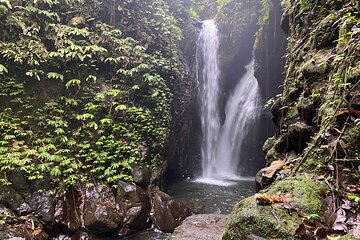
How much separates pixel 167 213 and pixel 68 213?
2.47 meters

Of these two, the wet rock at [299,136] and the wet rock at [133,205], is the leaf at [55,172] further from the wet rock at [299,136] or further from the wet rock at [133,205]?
the wet rock at [299,136]

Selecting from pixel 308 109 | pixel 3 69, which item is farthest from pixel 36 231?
pixel 308 109

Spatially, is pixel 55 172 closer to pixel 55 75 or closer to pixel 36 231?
pixel 36 231

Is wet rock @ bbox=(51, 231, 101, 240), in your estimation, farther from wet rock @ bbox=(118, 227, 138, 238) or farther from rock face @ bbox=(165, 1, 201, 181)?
rock face @ bbox=(165, 1, 201, 181)

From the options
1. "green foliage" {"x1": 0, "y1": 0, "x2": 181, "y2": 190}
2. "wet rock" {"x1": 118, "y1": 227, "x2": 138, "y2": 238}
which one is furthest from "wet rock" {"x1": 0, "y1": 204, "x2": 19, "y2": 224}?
"wet rock" {"x1": 118, "y1": 227, "x2": 138, "y2": 238}

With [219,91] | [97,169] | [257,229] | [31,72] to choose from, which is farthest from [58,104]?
[219,91]

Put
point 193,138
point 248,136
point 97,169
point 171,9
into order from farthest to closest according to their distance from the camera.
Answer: point 248,136 < point 193,138 < point 171,9 < point 97,169

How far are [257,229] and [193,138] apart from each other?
1184 cm

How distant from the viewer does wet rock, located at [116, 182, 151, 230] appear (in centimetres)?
662

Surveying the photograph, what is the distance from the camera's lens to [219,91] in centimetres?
1503

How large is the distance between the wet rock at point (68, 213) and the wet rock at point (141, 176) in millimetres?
1539

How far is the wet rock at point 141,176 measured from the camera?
7.46 meters

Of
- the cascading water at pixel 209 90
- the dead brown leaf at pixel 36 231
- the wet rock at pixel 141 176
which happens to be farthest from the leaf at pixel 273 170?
the cascading water at pixel 209 90

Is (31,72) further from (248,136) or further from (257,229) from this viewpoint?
(248,136)
